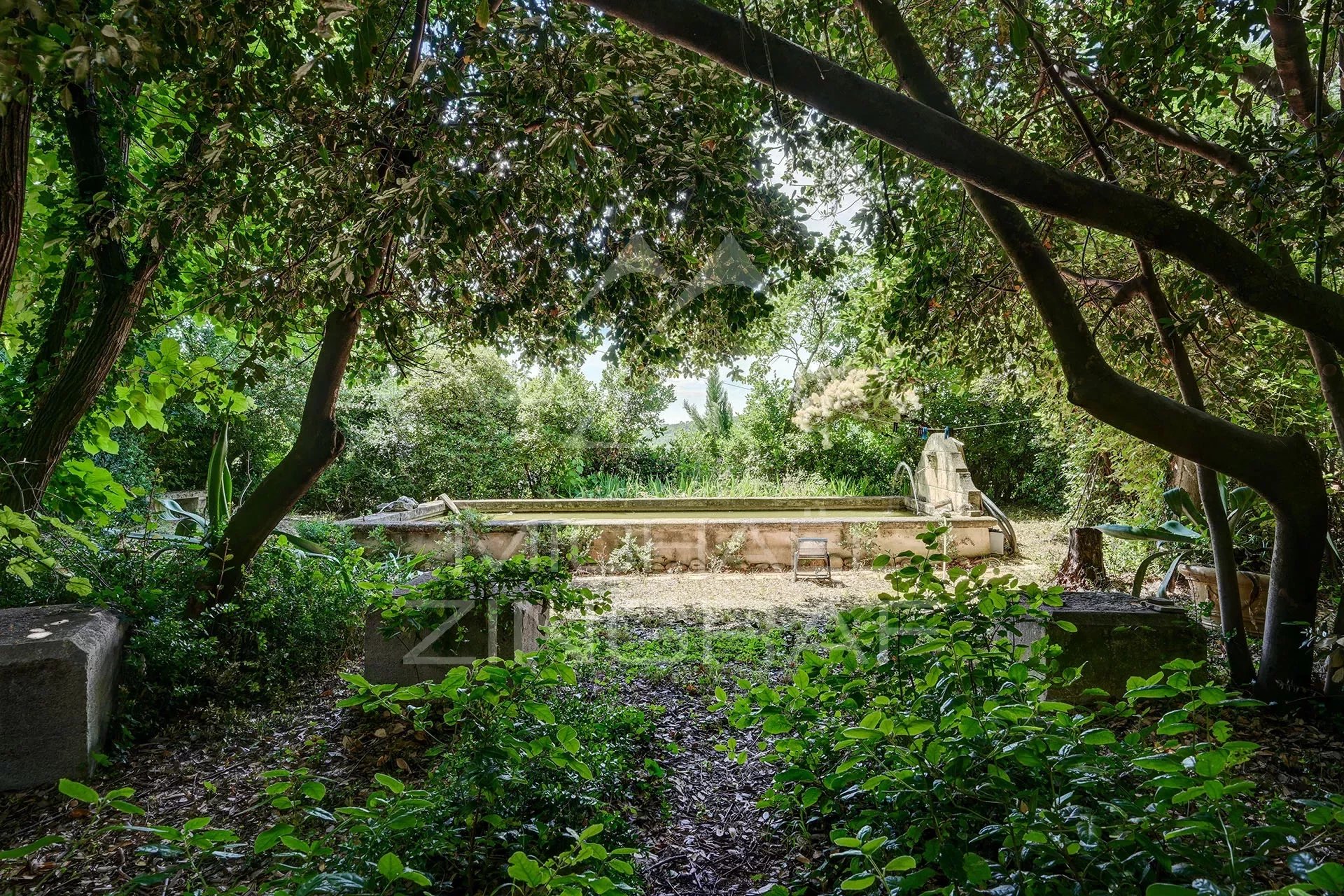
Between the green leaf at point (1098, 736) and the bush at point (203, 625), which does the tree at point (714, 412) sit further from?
the green leaf at point (1098, 736)

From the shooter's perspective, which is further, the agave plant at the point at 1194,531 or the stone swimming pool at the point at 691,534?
the stone swimming pool at the point at 691,534

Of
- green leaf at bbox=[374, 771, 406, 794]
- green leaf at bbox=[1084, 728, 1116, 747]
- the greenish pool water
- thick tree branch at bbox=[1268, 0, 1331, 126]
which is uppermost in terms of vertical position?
thick tree branch at bbox=[1268, 0, 1331, 126]

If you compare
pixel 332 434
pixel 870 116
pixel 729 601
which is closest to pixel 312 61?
pixel 870 116

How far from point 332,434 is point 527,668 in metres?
2.86

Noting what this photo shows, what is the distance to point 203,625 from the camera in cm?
399

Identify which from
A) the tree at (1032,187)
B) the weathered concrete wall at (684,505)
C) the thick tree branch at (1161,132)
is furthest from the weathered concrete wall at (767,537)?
the thick tree branch at (1161,132)

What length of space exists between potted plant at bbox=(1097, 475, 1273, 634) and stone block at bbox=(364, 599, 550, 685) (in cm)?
354

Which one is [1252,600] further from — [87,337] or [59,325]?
[59,325]

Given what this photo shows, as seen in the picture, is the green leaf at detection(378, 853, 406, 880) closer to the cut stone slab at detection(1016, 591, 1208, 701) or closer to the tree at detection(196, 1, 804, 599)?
the tree at detection(196, 1, 804, 599)

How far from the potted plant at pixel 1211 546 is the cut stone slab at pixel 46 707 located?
5.38 m

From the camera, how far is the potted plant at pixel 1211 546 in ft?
14.1

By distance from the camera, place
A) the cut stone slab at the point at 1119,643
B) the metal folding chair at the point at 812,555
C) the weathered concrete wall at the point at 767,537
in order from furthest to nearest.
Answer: the weathered concrete wall at the point at 767,537 → the metal folding chair at the point at 812,555 → the cut stone slab at the point at 1119,643

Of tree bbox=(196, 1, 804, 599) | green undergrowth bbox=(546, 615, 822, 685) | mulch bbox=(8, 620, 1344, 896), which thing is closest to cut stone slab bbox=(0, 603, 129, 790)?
mulch bbox=(8, 620, 1344, 896)

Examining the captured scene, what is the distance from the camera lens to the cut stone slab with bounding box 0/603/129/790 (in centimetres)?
312
